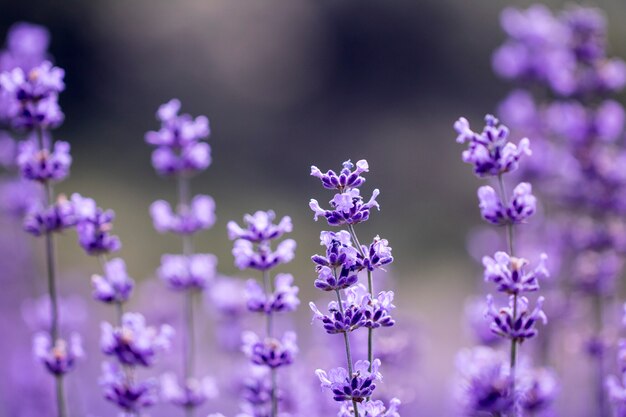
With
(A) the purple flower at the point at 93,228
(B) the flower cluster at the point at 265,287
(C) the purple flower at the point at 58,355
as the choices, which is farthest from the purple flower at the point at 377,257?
(C) the purple flower at the point at 58,355

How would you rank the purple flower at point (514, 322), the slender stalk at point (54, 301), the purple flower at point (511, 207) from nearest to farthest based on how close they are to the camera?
the purple flower at point (514, 322) → the purple flower at point (511, 207) → the slender stalk at point (54, 301)

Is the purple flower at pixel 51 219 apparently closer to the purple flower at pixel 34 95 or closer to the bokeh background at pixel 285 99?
the purple flower at pixel 34 95

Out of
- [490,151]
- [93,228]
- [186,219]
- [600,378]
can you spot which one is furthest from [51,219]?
[600,378]

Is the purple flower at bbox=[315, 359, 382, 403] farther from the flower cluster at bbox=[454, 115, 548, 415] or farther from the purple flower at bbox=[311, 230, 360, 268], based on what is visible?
the flower cluster at bbox=[454, 115, 548, 415]

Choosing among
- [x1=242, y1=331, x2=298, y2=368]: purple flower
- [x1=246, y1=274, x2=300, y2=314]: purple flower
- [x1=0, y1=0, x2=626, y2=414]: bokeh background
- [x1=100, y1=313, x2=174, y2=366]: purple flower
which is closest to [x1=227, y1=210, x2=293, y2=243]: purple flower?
[x1=246, y1=274, x2=300, y2=314]: purple flower

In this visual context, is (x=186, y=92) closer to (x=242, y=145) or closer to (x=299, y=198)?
(x=242, y=145)
